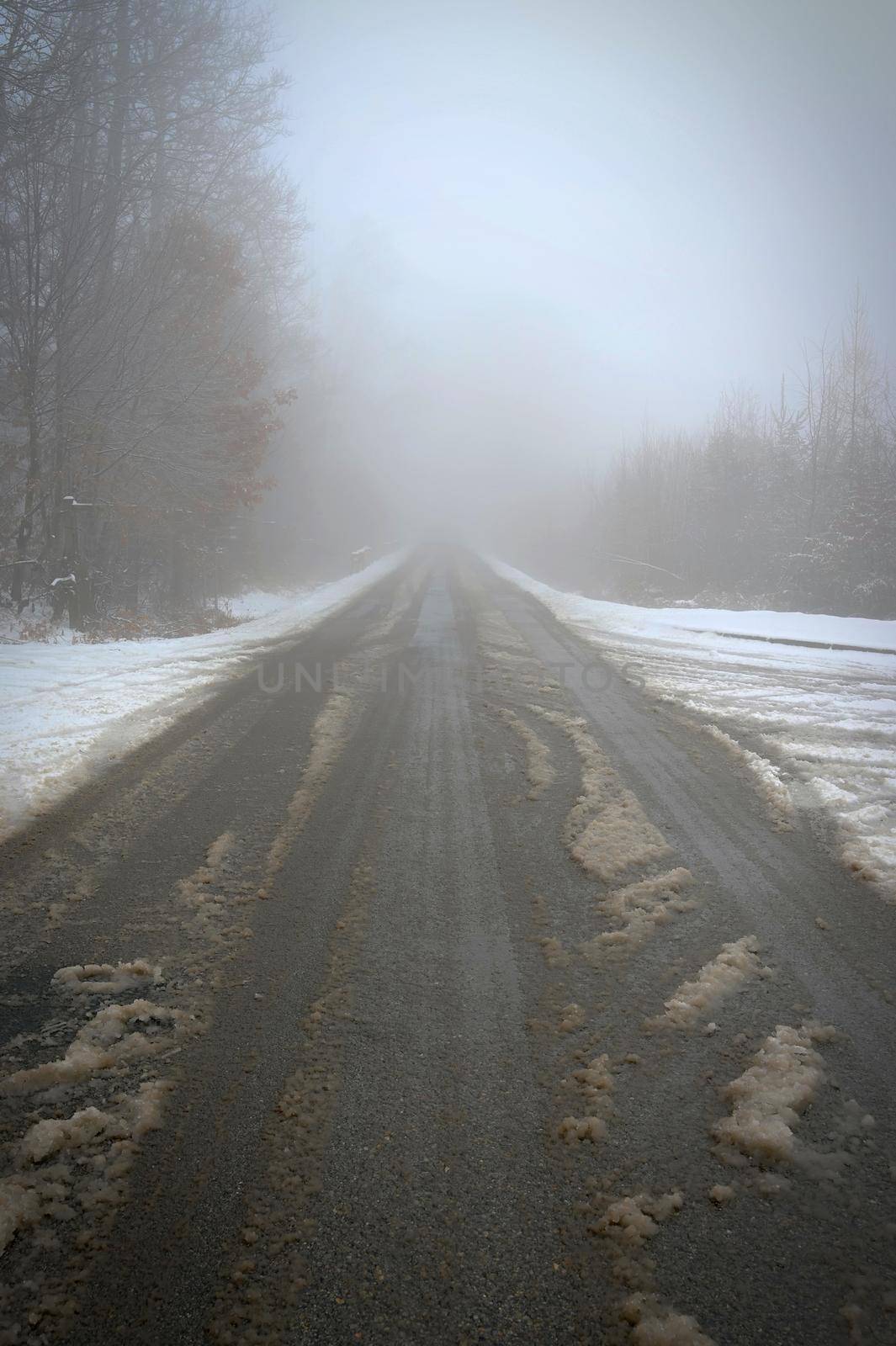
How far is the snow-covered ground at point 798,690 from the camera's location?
14.2ft

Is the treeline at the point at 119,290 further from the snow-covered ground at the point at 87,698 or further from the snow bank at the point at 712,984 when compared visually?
the snow bank at the point at 712,984

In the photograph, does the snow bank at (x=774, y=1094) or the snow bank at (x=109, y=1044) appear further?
the snow bank at (x=109, y=1044)

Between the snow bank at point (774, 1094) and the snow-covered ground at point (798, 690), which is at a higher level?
the snow-covered ground at point (798, 690)

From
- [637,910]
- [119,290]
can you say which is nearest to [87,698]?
[637,910]

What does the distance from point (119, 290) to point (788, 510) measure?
20.1 meters

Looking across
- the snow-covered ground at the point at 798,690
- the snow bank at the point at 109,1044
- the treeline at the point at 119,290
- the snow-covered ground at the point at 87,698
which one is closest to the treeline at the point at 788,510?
the snow-covered ground at the point at 798,690

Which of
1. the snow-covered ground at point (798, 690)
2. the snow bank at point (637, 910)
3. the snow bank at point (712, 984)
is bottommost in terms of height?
the snow bank at point (712, 984)

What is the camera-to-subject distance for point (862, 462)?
65.2 ft

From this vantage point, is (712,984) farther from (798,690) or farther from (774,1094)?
(798,690)

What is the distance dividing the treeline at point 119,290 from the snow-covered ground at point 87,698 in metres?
2.91

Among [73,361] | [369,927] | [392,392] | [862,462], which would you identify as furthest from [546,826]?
[392,392]

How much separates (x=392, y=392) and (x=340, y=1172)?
40961 mm

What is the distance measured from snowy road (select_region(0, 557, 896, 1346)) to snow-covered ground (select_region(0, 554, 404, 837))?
349 millimetres

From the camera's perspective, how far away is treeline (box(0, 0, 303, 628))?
8344mm
